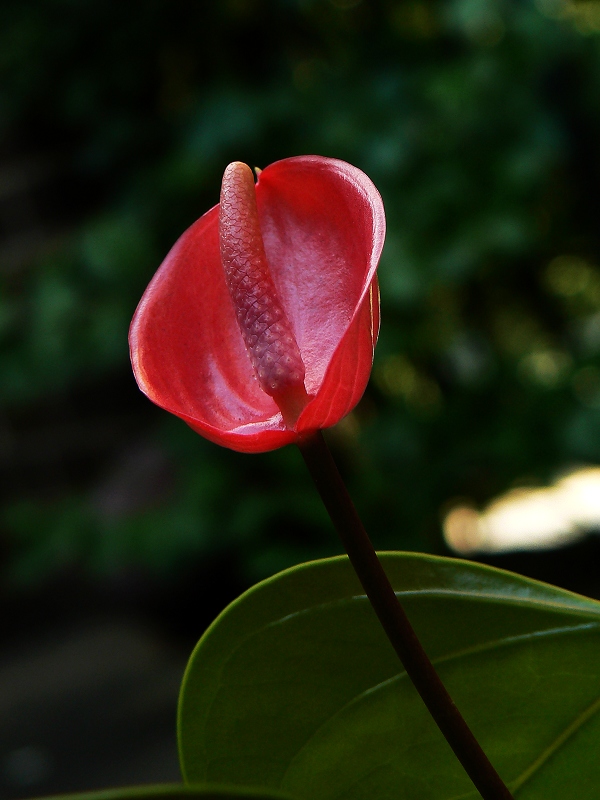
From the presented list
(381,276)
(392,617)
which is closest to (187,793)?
(392,617)

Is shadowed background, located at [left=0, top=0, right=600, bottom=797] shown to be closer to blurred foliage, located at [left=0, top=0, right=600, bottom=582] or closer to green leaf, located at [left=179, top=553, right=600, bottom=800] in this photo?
blurred foliage, located at [left=0, top=0, right=600, bottom=582]

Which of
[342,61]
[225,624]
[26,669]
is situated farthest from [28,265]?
[225,624]

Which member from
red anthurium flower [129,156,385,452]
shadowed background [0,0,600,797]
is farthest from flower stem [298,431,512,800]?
shadowed background [0,0,600,797]

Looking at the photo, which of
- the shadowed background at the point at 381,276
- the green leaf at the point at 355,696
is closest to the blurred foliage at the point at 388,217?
the shadowed background at the point at 381,276

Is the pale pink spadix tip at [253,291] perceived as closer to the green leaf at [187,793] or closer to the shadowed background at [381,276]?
the green leaf at [187,793]

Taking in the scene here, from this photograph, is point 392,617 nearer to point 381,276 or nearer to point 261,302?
point 261,302

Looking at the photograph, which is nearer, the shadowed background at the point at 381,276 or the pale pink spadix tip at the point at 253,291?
the pale pink spadix tip at the point at 253,291

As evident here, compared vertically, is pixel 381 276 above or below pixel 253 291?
below

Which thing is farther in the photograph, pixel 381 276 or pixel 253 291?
pixel 381 276
